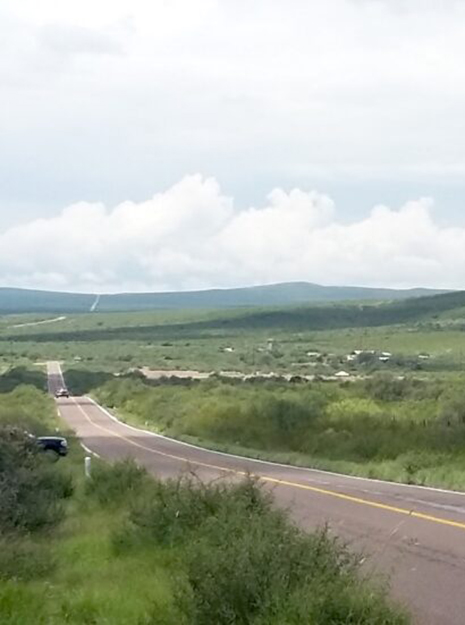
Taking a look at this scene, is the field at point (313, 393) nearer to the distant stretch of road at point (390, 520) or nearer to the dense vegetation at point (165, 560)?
the distant stretch of road at point (390, 520)

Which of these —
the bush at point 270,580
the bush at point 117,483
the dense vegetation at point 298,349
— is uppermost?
the bush at point 270,580

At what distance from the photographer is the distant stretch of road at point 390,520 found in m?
14.2

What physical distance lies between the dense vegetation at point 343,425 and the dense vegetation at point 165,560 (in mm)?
9774

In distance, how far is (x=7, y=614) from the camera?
478 inches

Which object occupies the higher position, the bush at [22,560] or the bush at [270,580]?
the bush at [270,580]

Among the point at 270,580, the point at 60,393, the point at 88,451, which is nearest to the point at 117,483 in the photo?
the point at 270,580

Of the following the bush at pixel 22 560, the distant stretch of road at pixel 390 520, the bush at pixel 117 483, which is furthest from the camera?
the bush at pixel 117 483

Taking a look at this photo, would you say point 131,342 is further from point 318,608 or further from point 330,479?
point 318,608

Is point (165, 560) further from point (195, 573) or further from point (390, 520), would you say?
point (390, 520)

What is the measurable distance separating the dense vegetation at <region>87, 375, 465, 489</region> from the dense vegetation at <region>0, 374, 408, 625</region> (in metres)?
9.77

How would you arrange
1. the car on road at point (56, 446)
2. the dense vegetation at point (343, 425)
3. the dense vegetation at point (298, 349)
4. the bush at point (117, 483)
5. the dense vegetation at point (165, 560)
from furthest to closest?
the dense vegetation at point (298, 349)
the car on road at point (56, 446)
the dense vegetation at point (343, 425)
the bush at point (117, 483)
the dense vegetation at point (165, 560)

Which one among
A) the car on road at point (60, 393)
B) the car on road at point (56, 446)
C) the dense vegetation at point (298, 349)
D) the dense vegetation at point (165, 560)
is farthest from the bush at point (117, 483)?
the dense vegetation at point (298, 349)

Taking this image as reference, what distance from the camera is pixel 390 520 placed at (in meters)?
21.5

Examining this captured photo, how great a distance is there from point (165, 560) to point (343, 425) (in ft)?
119
